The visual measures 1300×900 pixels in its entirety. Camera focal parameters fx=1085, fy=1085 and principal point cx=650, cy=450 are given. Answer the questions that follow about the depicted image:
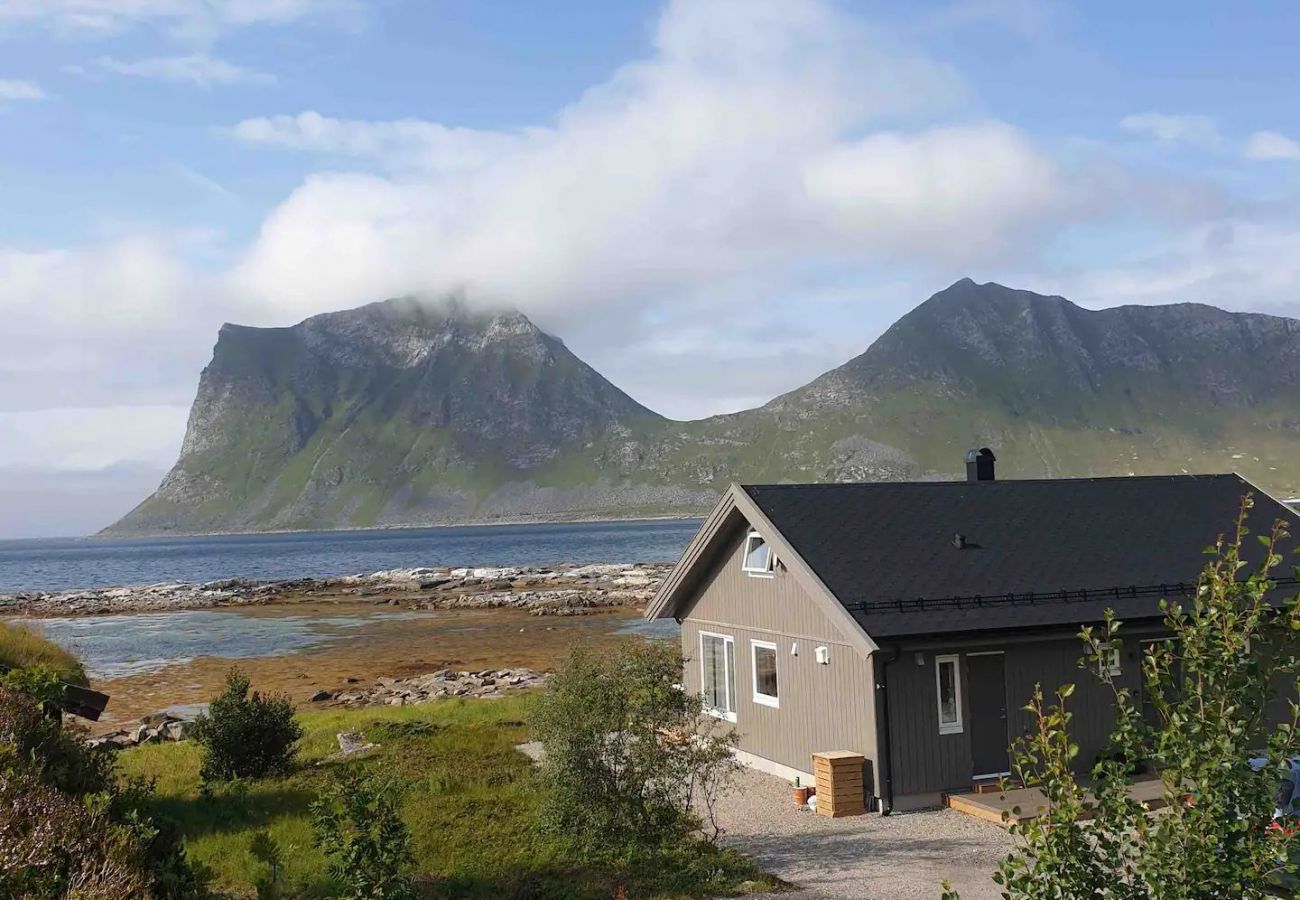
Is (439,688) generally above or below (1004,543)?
below

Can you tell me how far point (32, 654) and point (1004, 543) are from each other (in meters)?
21.6

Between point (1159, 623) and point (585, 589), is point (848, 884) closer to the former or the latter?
point (1159, 623)

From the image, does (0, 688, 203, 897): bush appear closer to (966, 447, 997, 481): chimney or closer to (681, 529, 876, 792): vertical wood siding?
(681, 529, 876, 792): vertical wood siding

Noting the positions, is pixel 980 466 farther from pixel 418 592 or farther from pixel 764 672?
pixel 418 592

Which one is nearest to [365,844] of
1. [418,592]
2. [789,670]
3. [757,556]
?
[789,670]

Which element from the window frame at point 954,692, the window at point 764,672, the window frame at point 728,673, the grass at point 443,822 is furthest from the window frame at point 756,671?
the grass at point 443,822

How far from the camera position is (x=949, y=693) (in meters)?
19.2

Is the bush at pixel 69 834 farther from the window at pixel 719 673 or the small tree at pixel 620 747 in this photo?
the window at pixel 719 673

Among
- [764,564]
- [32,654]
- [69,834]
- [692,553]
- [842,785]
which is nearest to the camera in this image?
[69,834]

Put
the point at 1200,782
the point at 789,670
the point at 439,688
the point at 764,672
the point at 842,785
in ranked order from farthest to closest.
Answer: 1. the point at 439,688
2. the point at 764,672
3. the point at 789,670
4. the point at 842,785
5. the point at 1200,782

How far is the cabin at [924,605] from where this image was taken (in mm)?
18750

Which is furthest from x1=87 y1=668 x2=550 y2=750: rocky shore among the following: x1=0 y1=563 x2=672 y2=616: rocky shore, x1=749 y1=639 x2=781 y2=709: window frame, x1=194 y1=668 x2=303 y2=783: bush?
x1=0 y1=563 x2=672 y2=616: rocky shore

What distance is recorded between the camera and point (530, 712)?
Answer: 53.6ft

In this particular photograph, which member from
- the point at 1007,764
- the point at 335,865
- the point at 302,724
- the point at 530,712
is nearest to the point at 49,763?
the point at 335,865
